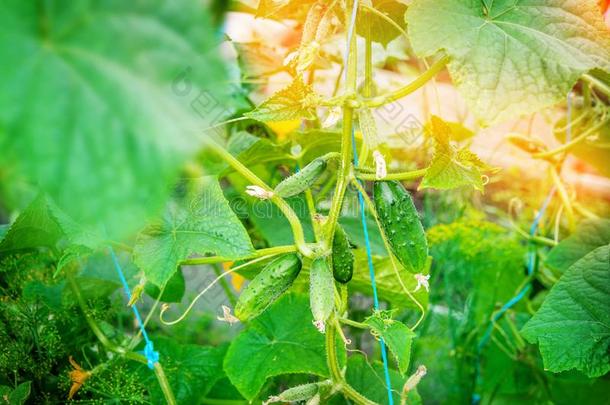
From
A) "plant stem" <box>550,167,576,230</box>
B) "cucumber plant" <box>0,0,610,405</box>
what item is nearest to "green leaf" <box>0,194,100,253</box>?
"cucumber plant" <box>0,0,610,405</box>

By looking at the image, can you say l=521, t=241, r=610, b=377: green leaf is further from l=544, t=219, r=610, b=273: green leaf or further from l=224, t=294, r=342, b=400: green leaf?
l=224, t=294, r=342, b=400: green leaf

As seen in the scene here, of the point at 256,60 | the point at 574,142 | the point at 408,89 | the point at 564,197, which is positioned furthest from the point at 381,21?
the point at 564,197

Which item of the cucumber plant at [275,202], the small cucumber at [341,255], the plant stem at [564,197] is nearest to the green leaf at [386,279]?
the cucumber plant at [275,202]

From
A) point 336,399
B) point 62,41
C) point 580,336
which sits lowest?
point 336,399

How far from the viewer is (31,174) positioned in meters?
0.35

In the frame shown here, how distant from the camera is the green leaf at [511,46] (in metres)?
0.66

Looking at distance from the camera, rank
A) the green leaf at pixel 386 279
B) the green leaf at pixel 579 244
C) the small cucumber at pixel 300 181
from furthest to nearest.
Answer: the green leaf at pixel 579 244, the green leaf at pixel 386 279, the small cucumber at pixel 300 181

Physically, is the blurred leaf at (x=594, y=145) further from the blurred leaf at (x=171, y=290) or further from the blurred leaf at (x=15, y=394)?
the blurred leaf at (x=15, y=394)

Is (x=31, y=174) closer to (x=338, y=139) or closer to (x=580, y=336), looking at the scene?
(x=338, y=139)

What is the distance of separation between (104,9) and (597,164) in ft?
4.13

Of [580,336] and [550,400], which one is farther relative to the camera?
[550,400]

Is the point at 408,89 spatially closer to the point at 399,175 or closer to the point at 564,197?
the point at 399,175

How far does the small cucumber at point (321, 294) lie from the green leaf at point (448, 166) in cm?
15

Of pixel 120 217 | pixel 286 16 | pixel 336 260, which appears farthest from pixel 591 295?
pixel 120 217
